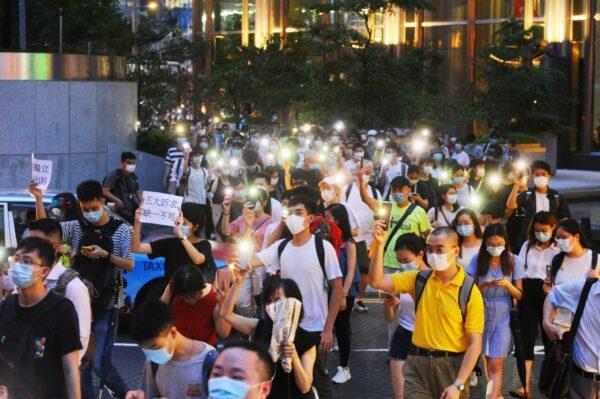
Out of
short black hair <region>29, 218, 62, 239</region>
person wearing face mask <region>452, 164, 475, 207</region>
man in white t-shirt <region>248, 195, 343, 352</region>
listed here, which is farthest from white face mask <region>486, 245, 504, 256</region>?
person wearing face mask <region>452, 164, 475, 207</region>

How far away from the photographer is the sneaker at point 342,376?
9.93m

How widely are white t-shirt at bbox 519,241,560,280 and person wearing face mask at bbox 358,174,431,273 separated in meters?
1.52

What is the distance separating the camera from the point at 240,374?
13.4 ft

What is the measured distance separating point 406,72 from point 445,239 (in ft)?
76.0

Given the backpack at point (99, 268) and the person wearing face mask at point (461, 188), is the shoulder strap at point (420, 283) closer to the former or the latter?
the backpack at point (99, 268)

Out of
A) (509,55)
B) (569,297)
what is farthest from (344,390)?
(509,55)

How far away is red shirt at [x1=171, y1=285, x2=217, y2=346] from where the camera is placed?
281 inches

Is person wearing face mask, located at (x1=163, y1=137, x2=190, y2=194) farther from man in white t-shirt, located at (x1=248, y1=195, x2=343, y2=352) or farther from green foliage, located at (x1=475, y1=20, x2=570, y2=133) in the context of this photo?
green foliage, located at (x1=475, y1=20, x2=570, y2=133)

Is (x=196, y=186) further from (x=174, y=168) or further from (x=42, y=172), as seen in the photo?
(x=42, y=172)

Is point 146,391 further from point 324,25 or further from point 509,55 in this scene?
point 509,55

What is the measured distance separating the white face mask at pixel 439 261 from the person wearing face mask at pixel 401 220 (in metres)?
3.87

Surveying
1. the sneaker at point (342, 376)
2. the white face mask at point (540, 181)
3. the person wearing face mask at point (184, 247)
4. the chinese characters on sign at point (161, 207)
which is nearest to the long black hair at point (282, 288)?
the person wearing face mask at point (184, 247)

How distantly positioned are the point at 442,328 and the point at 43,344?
2.44 metres

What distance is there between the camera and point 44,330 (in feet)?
19.5
